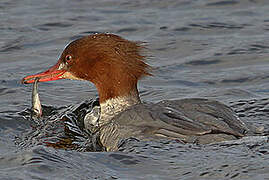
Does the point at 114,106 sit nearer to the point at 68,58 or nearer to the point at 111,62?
the point at 111,62

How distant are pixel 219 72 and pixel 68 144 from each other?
345cm

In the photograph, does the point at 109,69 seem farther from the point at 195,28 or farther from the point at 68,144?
the point at 195,28

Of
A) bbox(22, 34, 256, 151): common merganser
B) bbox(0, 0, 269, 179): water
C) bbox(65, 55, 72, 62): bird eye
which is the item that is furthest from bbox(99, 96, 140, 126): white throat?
bbox(65, 55, 72, 62): bird eye

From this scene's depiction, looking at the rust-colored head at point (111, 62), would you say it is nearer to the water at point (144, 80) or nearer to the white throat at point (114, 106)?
the white throat at point (114, 106)

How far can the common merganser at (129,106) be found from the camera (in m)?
6.65

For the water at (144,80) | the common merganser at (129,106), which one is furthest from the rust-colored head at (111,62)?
the water at (144,80)

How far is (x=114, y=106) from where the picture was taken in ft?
25.3

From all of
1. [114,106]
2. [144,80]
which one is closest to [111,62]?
[114,106]

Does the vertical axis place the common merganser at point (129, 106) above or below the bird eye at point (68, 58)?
below

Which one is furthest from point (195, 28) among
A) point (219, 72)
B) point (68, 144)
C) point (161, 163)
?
point (161, 163)

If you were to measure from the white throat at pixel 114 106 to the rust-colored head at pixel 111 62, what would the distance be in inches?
2.3

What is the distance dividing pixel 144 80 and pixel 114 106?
228cm

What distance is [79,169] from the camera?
610 cm

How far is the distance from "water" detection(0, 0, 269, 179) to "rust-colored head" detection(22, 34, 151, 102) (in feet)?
2.27
